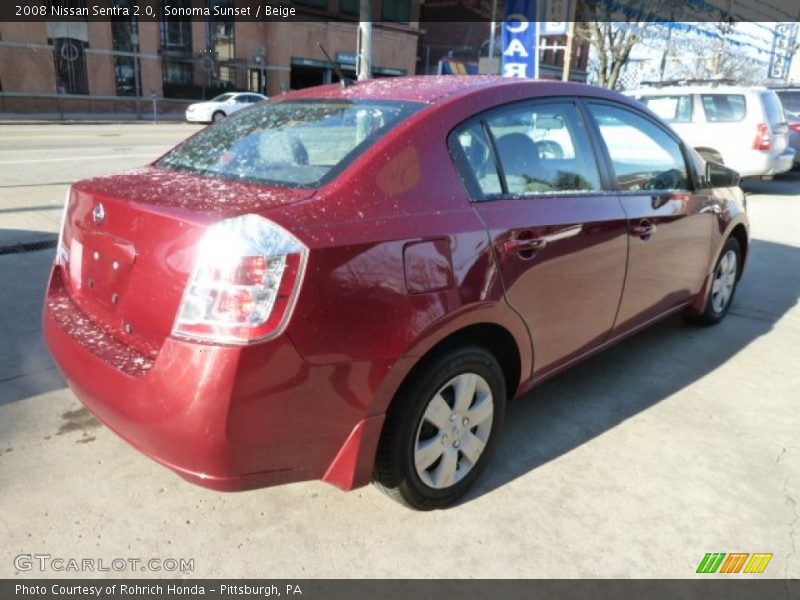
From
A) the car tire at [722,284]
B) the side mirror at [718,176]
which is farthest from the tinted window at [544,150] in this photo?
the car tire at [722,284]

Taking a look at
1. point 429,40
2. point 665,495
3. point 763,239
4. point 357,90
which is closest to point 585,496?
point 665,495

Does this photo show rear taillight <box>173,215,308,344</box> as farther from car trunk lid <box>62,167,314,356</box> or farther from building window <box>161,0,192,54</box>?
building window <box>161,0,192,54</box>

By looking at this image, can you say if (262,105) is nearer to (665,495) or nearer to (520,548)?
(520,548)

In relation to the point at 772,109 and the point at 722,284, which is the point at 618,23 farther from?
the point at 722,284

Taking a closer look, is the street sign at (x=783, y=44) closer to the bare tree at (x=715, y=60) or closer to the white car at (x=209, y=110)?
the bare tree at (x=715, y=60)

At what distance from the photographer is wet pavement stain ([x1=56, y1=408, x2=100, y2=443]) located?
10.2 feet

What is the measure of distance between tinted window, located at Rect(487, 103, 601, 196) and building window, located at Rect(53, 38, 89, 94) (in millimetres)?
32854

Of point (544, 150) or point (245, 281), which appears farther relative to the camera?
point (544, 150)

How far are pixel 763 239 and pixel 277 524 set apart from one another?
296 inches

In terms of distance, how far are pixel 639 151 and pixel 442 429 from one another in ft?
7.01

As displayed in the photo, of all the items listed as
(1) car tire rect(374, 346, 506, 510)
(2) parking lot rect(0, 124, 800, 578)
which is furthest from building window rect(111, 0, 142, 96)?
Result: (1) car tire rect(374, 346, 506, 510)

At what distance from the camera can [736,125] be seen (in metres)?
10.8

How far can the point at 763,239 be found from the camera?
8.00 meters

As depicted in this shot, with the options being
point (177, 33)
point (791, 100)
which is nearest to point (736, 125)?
point (791, 100)
